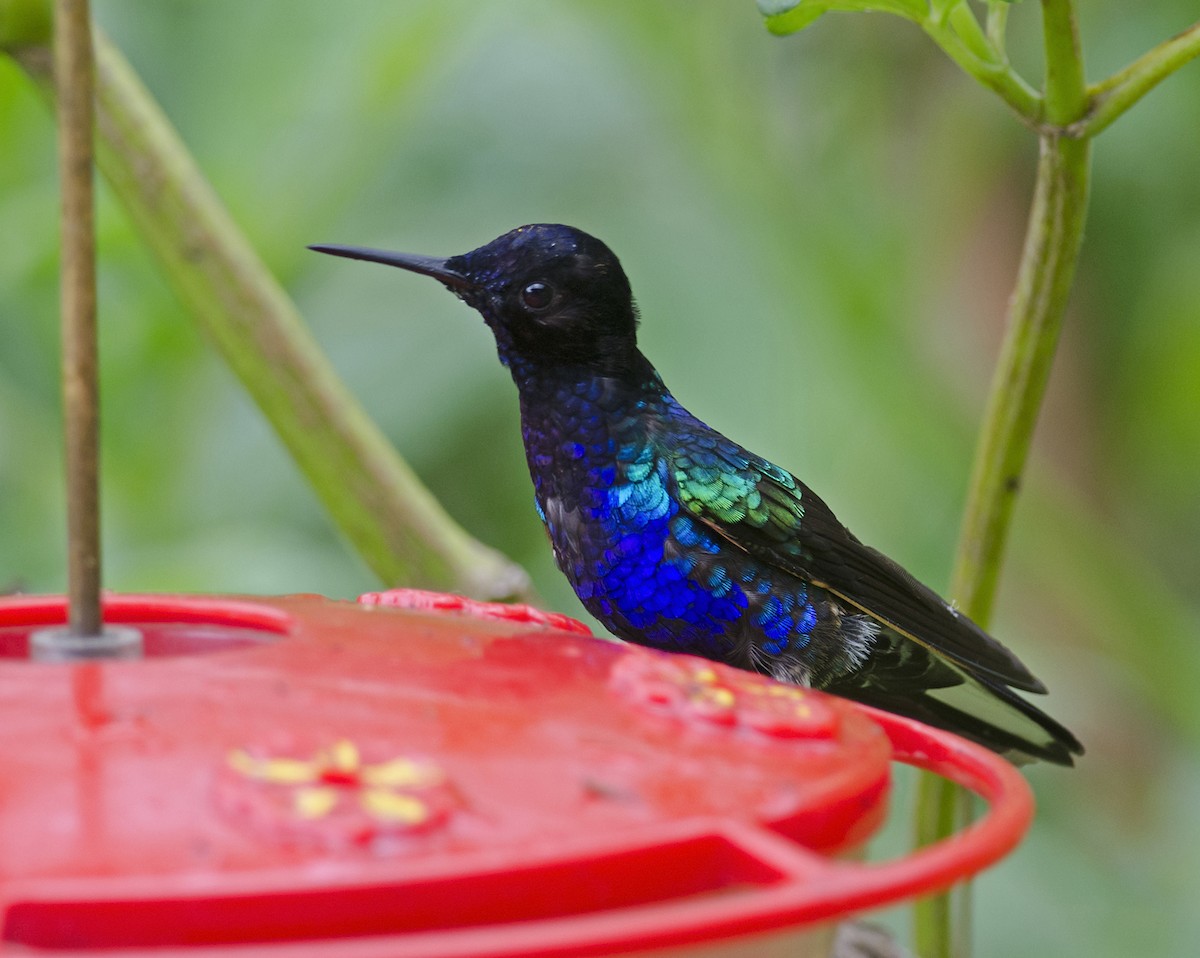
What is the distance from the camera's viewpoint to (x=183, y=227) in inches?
75.1

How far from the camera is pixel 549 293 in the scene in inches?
78.4

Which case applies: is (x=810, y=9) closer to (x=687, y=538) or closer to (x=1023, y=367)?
(x=1023, y=367)

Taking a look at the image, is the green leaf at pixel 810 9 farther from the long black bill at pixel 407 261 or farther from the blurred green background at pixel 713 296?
the blurred green background at pixel 713 296

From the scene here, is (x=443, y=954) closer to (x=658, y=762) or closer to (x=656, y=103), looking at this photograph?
(x=658, y=762)

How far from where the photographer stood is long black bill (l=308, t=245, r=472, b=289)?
5.87 ft

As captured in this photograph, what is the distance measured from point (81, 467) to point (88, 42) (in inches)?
10.6

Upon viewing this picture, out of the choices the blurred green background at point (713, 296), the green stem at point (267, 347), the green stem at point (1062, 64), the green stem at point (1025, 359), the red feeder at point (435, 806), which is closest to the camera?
the red feeder at point (435, 806)

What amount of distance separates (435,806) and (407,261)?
1.19 m

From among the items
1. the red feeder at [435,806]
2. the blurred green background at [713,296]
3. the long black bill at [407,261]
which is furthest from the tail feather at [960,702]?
the blurred green background at [713,296]

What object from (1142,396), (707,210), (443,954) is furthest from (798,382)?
(443,954)

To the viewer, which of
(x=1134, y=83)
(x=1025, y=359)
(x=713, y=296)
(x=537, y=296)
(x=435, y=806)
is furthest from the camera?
(x=713, y=296)

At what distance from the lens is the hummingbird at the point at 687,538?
1864 mm

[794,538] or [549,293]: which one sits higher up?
[549,293]

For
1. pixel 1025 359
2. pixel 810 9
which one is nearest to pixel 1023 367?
pixel 1025 359
